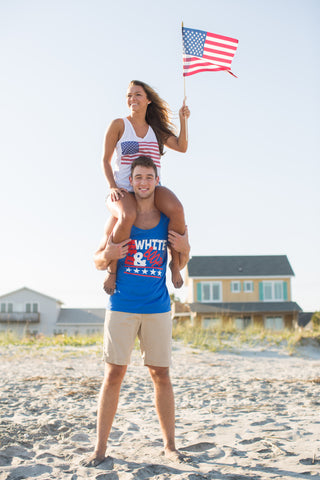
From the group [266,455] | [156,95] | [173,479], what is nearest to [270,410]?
[266,455]

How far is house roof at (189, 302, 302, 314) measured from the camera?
91.7 feet

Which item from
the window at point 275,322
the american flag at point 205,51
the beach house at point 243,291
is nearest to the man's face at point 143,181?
the american flag at point 205,51

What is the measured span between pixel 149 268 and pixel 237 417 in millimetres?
2238

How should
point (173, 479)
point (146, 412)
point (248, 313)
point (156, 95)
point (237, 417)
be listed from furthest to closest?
1. point (248, 313)
2. point (146, 412)
3. point (237, 417)
4. point (156, 95)
5. point (173, 479)

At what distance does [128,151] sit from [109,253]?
912 mm

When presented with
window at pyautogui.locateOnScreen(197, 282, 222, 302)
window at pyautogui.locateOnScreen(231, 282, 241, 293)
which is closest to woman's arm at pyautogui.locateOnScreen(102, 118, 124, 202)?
window at pyautogui.locateOnScreen(197, 282, 222, 302)

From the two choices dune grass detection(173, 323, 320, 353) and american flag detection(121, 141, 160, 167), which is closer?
american flag detection(121, 141, 160, 167)

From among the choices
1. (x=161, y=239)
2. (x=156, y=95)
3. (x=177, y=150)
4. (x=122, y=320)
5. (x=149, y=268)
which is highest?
(x=156, y=95)

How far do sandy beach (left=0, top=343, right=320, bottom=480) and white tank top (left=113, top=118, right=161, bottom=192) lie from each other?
6.99ft

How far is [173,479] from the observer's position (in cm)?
290

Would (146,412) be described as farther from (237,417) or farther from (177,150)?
(177,150)

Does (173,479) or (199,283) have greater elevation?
(199,283)

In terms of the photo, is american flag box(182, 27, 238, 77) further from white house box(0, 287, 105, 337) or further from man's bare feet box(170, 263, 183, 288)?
white house box(0, 287, 105, 337)

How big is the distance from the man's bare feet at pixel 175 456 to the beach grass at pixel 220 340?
7.87 metres
